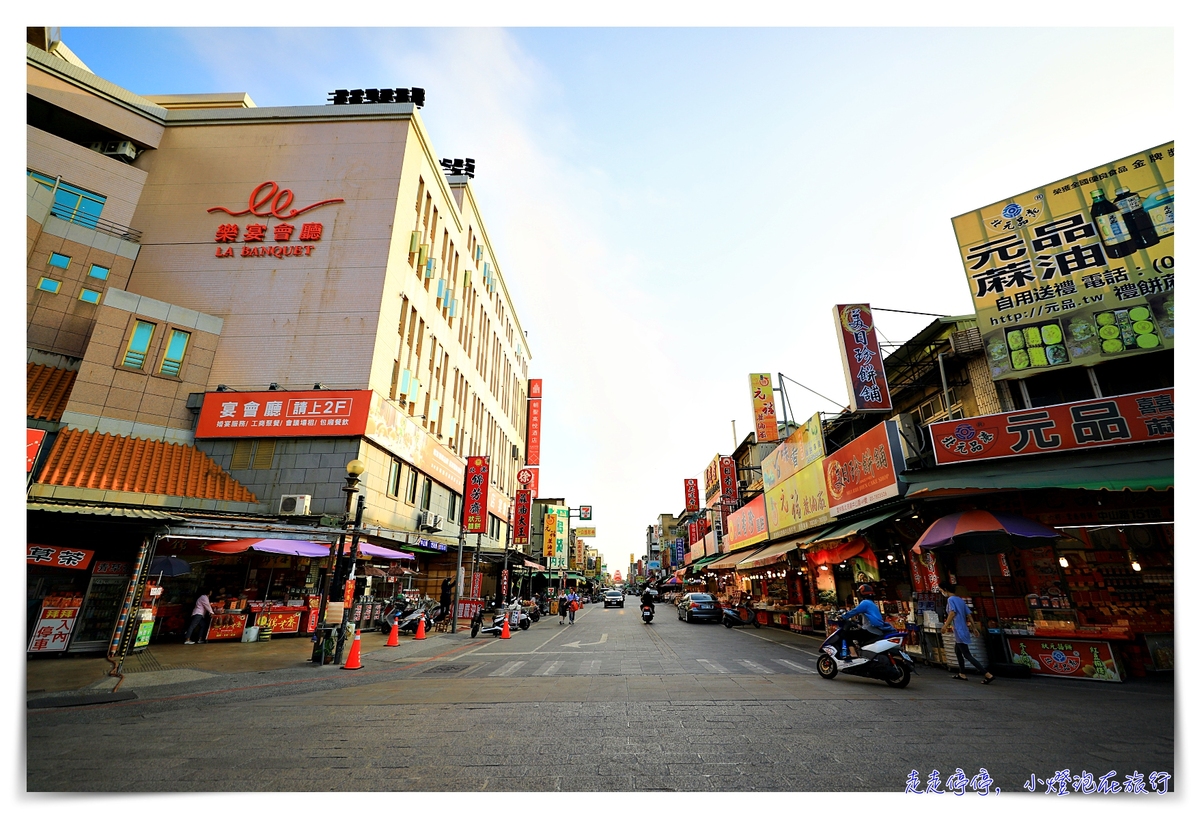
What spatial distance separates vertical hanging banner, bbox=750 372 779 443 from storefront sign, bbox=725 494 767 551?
3.73 meters

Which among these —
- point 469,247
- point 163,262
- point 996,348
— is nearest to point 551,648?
point 996,348

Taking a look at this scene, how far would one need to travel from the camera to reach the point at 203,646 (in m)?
14.7

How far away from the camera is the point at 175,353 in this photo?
20.7 meters

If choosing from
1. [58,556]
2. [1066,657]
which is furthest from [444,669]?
[1066,657]

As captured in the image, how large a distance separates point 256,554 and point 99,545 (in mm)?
4806

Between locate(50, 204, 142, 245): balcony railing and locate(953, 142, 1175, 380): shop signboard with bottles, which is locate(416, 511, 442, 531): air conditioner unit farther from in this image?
locate(953, 142, 1175, 380): shop signboard with bottles

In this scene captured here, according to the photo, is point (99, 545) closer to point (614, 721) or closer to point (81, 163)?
point (614, 721)

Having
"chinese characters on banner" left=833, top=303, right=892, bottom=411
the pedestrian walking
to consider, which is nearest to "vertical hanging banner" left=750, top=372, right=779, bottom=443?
"chinese characters on banner" left=833, top=303, right=892, bottom=411

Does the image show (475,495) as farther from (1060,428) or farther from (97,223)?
(1060,428)

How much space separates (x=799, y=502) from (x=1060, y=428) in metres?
10.8

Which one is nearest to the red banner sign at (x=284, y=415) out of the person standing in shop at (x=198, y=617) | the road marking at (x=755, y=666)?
the person standing in shop at (x=198, y=617)

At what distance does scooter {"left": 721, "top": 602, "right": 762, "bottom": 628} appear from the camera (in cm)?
2516

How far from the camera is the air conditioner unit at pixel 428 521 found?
2559 cm

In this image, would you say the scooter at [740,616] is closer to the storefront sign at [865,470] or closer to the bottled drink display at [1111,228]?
the storefront sign at [865,470]
